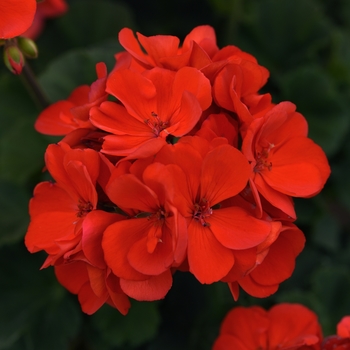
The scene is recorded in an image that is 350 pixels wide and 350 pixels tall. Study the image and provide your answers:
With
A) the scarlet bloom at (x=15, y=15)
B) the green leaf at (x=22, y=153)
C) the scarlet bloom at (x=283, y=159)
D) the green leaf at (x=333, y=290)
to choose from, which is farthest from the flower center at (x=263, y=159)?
the green leaf at (x=22, y=153)

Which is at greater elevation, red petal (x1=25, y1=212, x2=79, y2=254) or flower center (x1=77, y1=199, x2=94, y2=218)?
flower center (x1=77, y1=199, x2=94, y2=218)

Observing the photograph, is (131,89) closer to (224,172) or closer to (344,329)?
(224,172)

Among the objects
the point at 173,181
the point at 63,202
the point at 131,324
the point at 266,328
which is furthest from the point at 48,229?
the point at 131,324

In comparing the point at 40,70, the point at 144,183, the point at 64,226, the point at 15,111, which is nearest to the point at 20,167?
the point at 15,111

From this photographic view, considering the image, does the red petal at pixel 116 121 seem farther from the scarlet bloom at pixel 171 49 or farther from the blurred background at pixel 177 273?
the blurred background at pixel 177 273

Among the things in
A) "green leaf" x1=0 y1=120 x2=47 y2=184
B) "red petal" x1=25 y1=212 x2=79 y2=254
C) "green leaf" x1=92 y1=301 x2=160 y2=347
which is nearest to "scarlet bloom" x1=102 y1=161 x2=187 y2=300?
"red petal" x1=25 y1=212 x2=79 y2=254

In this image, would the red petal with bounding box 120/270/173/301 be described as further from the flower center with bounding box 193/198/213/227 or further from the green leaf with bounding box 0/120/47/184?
the green leaf with bounding box 0/120/47/184

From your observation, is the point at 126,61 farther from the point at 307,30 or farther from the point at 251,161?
the point at 307,30
